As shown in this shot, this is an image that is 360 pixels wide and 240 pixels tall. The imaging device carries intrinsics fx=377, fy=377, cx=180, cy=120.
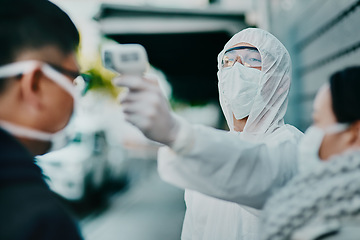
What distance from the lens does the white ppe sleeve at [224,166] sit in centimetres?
111

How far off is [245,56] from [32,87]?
102cm

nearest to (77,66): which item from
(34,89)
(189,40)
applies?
(34,89)

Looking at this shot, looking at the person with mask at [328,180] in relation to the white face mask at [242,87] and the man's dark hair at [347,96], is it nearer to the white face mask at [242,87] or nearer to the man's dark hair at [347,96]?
the man's dark hair at [347,96]

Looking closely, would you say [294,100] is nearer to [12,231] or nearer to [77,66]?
[77,66]

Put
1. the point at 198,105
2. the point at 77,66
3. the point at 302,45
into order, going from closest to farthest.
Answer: the point at 77,66 → the point at 302,45 → the point at 198,105

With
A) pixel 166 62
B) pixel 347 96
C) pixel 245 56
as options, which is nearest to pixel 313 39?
pixel 245 56

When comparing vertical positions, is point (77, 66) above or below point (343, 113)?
below

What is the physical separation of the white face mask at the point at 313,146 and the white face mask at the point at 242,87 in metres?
A: 0.59

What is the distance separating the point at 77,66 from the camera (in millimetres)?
1260

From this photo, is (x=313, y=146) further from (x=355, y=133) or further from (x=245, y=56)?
A: (x=245, y=56)

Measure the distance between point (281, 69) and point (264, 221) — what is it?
34.7 inches

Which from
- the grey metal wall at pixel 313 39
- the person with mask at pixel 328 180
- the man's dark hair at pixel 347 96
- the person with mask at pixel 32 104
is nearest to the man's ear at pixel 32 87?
the person with mask at pixel 32 104

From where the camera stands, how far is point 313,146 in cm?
113

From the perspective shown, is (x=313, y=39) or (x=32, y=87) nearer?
(x=32, y=87)
